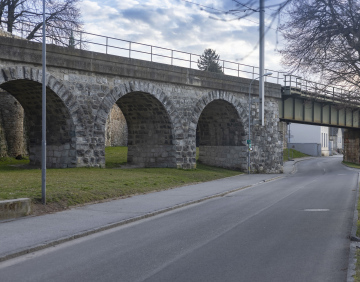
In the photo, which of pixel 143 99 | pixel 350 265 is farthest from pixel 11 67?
pixel 350 265

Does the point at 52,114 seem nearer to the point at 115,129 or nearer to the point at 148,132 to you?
the point at 148,132

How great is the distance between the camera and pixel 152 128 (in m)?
30.0

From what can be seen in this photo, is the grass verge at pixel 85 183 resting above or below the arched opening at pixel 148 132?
below

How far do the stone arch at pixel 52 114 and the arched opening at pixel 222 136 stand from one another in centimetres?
1299

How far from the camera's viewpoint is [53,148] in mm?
24344

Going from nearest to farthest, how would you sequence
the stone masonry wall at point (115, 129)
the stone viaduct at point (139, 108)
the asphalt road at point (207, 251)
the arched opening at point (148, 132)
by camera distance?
the asphalt road at point (207, 251) → the stone viaduct at point (139, 108) → the arched opening at point (148, 132) → the stone masonry wall at point (115, 129)

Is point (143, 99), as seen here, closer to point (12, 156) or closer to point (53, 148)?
point (53, 148)

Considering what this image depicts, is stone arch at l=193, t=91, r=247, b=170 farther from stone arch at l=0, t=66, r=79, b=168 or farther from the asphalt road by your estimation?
the asphalt road

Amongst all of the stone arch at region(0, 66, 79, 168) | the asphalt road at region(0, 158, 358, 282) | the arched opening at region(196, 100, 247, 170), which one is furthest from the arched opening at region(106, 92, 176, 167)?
the asphalt road at region(0, 158, 358, 282)

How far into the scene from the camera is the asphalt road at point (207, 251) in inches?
286

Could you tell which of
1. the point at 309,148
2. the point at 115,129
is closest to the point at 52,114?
the point at 115,129

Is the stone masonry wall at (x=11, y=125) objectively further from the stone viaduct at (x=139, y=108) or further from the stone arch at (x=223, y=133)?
the stone arch at (x=223, y=133)

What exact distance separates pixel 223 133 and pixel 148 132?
26.4 feet

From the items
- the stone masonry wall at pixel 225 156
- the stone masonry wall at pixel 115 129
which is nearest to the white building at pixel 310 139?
the stone masonry wall at pixel 115 129
